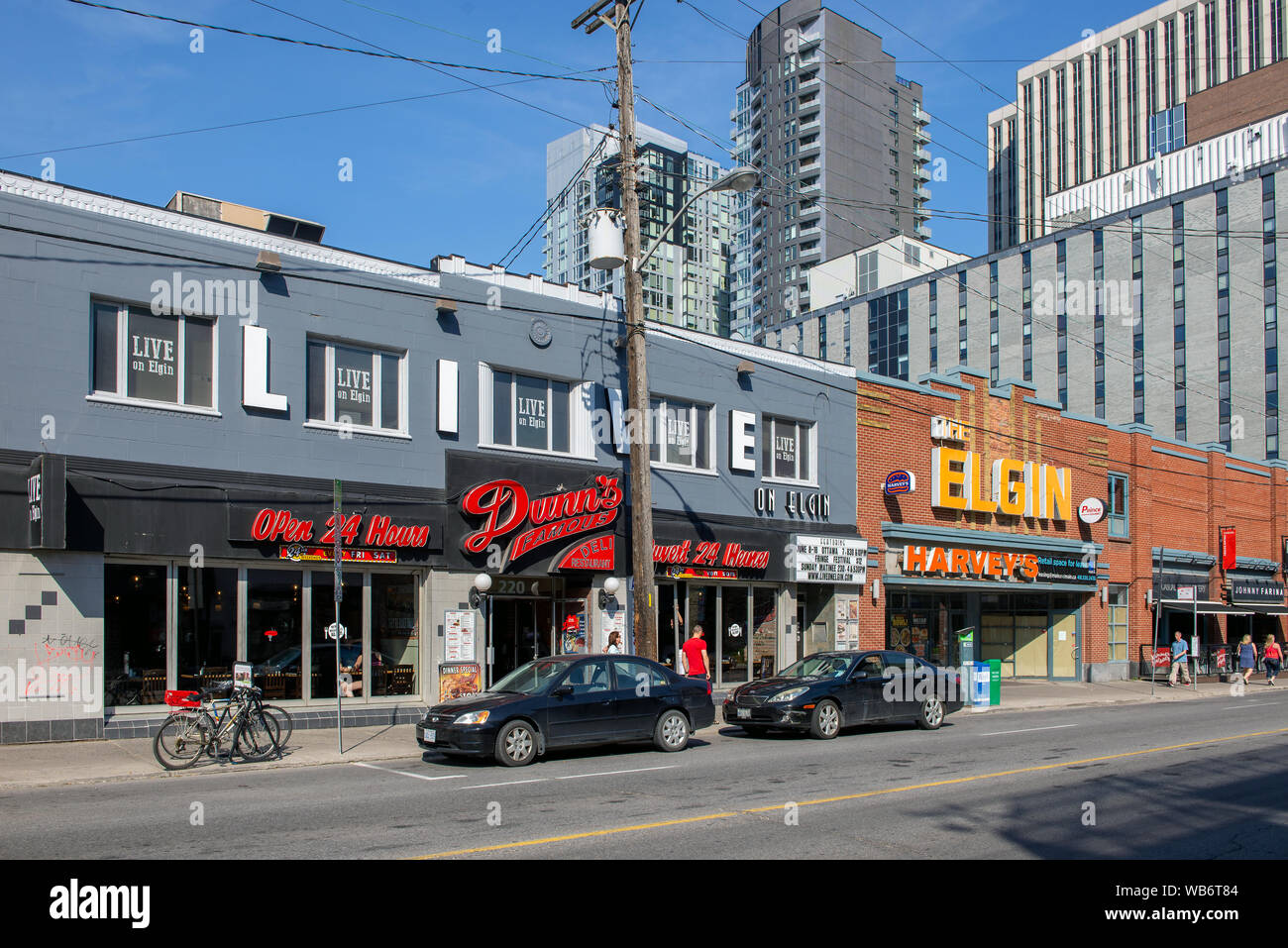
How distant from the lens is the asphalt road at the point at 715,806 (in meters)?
8.88

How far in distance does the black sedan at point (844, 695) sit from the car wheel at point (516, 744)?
15.2ft

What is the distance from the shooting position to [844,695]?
17.8 m

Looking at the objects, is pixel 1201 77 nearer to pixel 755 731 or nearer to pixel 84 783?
Answer: pixel 755 731

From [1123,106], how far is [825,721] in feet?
397

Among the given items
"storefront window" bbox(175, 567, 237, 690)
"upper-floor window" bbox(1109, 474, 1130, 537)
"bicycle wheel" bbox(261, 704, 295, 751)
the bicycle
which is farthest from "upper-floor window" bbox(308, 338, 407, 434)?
"upper-floor window" bbox(1109, 474, 1130, 537)

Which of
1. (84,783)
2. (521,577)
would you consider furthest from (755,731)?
(84,783)

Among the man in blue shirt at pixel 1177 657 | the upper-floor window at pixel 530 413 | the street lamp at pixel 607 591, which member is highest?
the upper-floor window at pixel 530 413

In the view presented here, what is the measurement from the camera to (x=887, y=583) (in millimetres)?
27312

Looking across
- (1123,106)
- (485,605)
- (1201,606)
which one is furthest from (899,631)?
(1123,106)

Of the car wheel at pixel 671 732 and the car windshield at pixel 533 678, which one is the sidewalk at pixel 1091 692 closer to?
the car wheel at pixel 671 732

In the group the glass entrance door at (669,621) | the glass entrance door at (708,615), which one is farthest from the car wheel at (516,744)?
the glass entrance door at (708,615)
